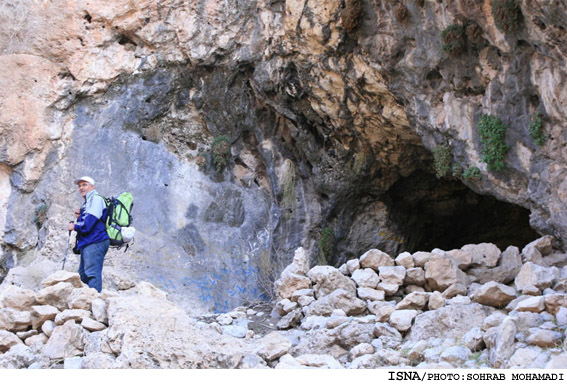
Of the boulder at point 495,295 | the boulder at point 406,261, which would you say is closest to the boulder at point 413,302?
the boulder at point 495,295

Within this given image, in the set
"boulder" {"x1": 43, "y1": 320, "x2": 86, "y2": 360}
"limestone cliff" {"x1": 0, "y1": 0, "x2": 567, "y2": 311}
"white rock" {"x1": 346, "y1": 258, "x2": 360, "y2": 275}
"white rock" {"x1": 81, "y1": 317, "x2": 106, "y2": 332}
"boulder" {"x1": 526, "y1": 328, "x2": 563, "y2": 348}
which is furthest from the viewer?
"limestone cliff" {"x1": 0, "y1": 0, "x2": 567, "y2": 311}

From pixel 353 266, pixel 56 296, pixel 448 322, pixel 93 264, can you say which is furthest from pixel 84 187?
pixel 448 322

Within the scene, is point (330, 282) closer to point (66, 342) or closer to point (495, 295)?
point (495, 295)

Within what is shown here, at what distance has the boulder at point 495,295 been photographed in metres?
6.82

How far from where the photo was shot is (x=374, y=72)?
9820mm

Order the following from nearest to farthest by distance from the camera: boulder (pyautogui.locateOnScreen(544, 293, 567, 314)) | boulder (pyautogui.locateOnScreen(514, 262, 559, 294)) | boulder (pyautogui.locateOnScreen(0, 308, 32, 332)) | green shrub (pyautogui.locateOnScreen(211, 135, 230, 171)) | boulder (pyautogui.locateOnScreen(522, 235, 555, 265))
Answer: boulder (pyautogui.locateOnScreen(544, 293, 567, 314)) < boulder (pyautogui.locateOnScreen(0, 308, 32, 332)) < boulder (pyautogui.locateOnScreen(514, 262, 559, 294)) < boulder (pyautogui.locateOnScreen(522, 235, 555, 265)) < green shrub (pyautogui.locateOnScreen(211, 135, 230, 171))

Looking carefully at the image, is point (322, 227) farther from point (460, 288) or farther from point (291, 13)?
point (460, 288)

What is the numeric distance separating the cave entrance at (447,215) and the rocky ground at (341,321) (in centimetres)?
413

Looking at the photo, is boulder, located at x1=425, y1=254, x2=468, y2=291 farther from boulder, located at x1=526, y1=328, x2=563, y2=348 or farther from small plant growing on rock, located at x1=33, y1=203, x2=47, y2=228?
small plant growing on rock, located at x1=33, y1=203, x2=47, y2=228

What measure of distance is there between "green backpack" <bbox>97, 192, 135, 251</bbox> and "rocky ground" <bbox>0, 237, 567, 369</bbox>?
574mm

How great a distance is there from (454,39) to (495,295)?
10.7 ft

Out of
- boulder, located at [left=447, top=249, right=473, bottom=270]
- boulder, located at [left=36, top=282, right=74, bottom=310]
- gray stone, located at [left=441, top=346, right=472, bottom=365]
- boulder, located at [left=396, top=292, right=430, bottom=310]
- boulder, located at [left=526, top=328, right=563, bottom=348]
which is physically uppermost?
boulder, located at [left=447, top=249, right=473, bottom=270]

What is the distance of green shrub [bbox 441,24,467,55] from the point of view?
27.6ft

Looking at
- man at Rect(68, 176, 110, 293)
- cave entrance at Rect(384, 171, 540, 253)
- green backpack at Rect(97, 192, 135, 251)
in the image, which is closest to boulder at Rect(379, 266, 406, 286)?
green backpack at Rect(97, 192, 135, 251)
